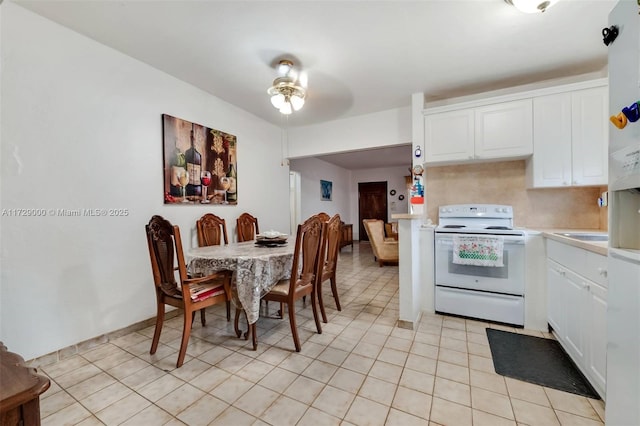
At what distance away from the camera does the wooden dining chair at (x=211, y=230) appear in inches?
111

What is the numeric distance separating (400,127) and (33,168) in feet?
11.9

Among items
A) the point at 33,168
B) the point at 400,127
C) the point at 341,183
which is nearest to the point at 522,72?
the point at 400,127

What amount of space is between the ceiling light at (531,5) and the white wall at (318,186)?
4627mm

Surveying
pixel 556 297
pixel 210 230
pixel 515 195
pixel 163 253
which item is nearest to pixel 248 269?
pixel 163 253

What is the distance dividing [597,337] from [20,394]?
236 cm

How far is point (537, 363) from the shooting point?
1.80m

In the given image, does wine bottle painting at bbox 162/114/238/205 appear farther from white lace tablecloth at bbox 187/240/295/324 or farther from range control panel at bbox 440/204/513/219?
range control panel at bbox 440/204/513/219

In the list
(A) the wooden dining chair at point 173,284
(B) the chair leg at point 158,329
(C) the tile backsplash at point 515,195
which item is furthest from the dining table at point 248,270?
(C) the tile backsplash at point 515,195

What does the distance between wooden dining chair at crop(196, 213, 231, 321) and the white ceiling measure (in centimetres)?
150

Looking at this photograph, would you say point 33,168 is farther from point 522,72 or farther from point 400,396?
point 522,72

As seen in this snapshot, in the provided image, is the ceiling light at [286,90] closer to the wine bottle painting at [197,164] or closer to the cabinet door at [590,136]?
the wine bottle painting at [197,164]

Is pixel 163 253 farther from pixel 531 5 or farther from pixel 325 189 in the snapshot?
pixel 325 189

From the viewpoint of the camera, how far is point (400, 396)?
151cm

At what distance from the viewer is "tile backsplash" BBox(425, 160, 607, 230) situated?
2648 millimetres
